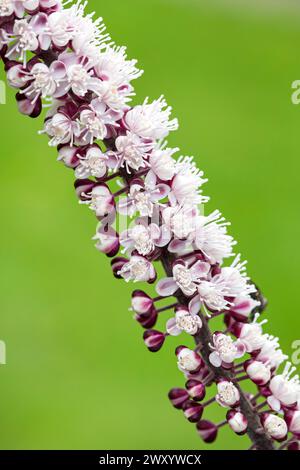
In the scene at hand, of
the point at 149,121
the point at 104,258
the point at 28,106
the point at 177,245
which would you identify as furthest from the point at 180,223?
the point at 104,258

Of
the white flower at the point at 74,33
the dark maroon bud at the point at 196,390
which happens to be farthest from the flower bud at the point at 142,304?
the white flower at the point at 74,33

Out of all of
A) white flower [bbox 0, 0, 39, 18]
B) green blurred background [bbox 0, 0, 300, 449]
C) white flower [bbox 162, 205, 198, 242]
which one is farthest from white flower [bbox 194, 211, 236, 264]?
green blurred background [bbox 0, 0, 300, 449]

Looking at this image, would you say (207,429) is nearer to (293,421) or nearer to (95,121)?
(293,421)

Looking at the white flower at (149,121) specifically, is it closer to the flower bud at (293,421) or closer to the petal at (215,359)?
the petal at (215,359)

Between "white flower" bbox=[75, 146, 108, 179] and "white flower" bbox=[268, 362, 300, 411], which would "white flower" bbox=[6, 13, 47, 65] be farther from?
"white flower" bbox=[268, 362, 300, 411]

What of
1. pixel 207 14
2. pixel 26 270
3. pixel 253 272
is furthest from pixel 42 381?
pixel 207 14

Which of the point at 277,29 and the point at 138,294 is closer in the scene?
the point at 138,294

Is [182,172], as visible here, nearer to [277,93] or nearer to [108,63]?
[108,63]
